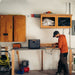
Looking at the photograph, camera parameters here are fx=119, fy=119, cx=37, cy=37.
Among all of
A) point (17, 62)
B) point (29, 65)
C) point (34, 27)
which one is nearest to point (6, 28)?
point (34, 27)

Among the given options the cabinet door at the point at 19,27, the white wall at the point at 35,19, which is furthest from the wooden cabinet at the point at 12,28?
the white wall at the point at 35,19

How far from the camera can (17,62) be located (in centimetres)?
437

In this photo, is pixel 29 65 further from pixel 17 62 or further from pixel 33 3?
pixel 33 3

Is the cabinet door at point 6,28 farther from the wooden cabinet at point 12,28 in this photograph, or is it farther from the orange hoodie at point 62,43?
A: the orange hoodie at point 62,43

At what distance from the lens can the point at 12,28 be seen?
404cm

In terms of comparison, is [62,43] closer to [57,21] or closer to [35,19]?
[57,21]

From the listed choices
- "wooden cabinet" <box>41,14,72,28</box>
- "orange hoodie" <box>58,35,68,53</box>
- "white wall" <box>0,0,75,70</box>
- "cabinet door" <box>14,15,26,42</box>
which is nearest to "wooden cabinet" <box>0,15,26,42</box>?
"cabinet door" <box>14,15,26,42</box>

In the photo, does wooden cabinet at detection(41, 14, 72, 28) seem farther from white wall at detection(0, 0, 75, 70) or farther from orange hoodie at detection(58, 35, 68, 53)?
orange hoodie at detection(58, 35, 68, 53)

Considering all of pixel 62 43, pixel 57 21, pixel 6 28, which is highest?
pixel 57 21

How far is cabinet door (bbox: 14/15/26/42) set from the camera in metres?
4.04

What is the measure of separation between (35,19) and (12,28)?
91 centimetres

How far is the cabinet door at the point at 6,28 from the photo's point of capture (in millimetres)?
4004

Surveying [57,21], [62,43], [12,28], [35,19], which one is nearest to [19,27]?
[12,28]

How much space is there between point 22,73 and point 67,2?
Result: 297cm
